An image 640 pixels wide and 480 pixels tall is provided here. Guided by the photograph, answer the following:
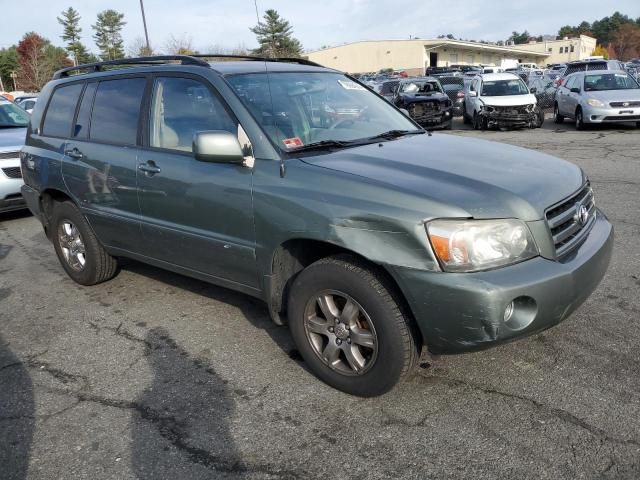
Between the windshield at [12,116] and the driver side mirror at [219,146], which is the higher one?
the windshield at [12,116]

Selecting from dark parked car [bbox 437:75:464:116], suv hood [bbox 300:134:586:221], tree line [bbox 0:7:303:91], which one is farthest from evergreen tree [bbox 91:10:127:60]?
suv hood [bbox 300:134:586:221]

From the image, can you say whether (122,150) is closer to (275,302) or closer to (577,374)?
(275,302)

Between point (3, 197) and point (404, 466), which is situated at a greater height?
point (3, 197)

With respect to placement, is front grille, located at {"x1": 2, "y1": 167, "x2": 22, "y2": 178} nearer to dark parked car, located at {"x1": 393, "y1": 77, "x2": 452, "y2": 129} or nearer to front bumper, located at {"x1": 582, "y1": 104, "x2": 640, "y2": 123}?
dark parked car, located at {"x1": 393, "y1": 77, "x2": 452, "y2": 129}

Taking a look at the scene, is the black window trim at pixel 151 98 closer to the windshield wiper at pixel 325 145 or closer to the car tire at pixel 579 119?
the windshield wiper at pixel 325 145

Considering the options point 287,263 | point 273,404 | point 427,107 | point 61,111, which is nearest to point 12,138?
point 61,111

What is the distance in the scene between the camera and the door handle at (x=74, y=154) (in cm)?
452

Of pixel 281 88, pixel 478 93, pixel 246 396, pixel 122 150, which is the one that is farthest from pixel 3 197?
pixel 478 93

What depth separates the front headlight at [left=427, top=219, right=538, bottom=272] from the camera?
2.61m

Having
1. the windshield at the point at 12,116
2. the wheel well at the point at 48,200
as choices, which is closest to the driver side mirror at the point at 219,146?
the wheel well at the point at 48,200

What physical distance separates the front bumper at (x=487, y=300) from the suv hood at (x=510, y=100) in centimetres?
1390

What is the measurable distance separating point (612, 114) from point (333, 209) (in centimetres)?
1368

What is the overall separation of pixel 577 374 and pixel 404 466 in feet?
4.14

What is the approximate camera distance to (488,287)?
254cm
